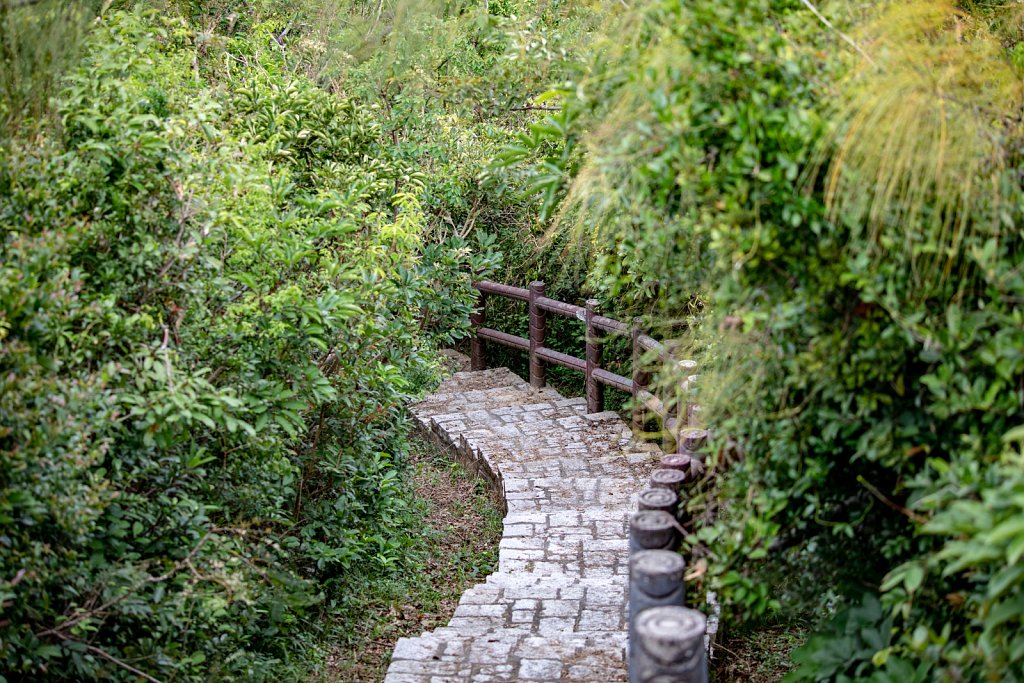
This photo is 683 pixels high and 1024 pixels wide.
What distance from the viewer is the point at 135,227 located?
4281mm

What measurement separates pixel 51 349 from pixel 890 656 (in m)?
3.15

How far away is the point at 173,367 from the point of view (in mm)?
4078

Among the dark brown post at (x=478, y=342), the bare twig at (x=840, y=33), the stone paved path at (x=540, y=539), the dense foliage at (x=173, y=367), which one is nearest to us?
the bare twig at (x=840, y=33)

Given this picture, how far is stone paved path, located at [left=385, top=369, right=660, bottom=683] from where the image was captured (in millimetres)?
4688

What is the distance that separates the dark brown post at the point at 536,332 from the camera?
9289mm

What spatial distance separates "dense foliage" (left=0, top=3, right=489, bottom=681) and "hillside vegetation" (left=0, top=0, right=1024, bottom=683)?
20 millimetres

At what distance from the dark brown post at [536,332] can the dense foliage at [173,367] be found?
11.2 feet

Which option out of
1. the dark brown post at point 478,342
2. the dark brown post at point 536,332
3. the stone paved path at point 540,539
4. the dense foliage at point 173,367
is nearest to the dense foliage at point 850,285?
the stone paved path at point 540,539

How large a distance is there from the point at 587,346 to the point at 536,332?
86cm

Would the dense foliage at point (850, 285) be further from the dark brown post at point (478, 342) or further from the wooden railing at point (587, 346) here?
the dark brown post at point (478, 342)

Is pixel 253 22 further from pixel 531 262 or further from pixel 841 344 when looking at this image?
pixel 841 344

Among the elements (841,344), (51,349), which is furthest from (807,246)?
(51,349)

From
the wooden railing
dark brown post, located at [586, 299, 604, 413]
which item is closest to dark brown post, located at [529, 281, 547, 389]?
the wooden railing

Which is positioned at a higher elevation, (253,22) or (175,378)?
(253,22)
